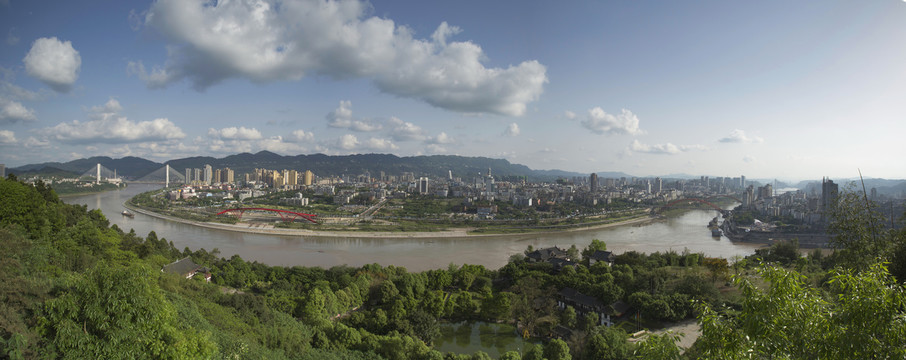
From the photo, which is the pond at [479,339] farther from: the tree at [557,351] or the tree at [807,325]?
the tree at [807,325]

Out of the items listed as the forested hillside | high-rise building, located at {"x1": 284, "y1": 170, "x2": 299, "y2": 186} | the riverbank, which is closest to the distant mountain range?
high-rise building, located at {"x1": 284, "y1": 170, "x2": 299, "y2": 186}

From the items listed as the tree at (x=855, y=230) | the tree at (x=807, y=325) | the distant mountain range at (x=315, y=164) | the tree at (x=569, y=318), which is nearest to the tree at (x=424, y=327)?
the tree at (x=569, y=318)

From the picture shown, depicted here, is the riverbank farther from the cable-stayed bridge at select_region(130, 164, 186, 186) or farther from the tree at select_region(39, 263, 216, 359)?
the cable-stayed bridge at select_region(130, 164, 186, 186)

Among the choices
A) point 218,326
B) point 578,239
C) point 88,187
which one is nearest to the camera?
point 218,326

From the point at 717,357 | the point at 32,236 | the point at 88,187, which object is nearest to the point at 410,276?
the point at 32,236

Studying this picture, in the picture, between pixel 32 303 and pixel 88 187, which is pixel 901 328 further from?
pixel 88 187
